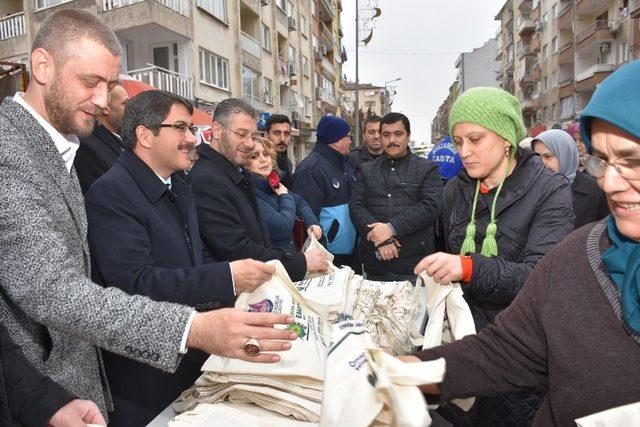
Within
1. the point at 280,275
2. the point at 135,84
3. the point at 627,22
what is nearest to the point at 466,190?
the point at 280,275

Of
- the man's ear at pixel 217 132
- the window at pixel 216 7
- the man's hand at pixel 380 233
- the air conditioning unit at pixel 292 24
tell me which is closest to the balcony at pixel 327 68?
the air conditioning unit at pixel 292 24

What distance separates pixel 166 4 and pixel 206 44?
284 centimetres

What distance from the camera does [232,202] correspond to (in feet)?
9.73

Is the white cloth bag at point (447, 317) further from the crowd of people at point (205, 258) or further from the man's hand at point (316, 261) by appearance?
the man's hand at point (316, 261)

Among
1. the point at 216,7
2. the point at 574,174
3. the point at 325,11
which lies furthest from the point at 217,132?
the point at 325,11

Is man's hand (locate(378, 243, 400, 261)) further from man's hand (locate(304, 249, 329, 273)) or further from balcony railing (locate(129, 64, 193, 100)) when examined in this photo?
balcony railing (locate(129, 64, 193, 100))

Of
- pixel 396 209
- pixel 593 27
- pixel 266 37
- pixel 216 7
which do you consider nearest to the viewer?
pixel 396 209

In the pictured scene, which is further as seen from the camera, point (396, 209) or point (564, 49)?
point (564, 49)

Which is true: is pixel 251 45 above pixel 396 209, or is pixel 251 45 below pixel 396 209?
above

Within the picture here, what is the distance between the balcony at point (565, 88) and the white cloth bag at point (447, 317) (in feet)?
134

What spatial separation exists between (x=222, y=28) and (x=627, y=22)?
22.9 meters

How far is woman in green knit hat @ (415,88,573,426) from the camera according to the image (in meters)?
2.14

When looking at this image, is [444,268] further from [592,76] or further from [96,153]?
[592,76]

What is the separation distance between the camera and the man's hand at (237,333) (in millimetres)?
1510
